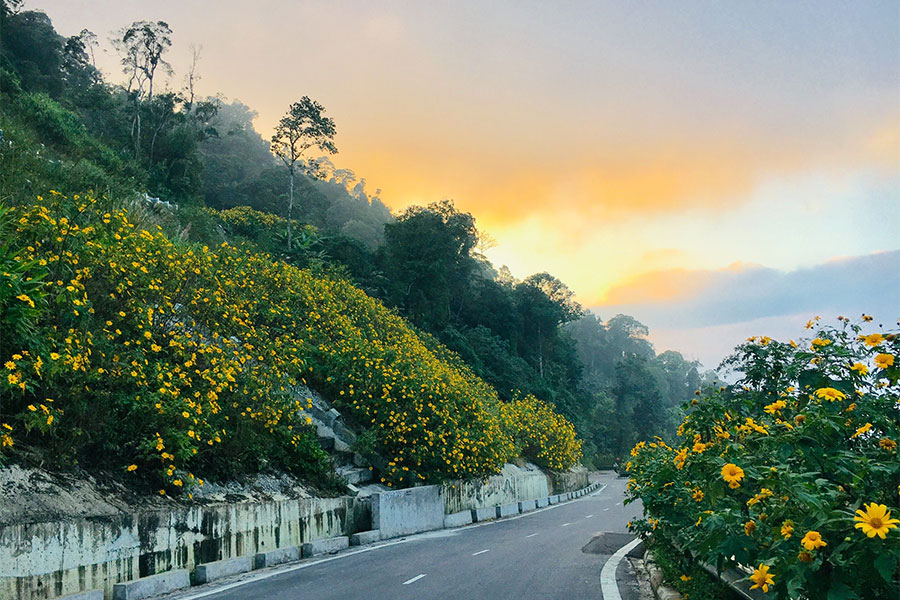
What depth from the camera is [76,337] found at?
10711 mm

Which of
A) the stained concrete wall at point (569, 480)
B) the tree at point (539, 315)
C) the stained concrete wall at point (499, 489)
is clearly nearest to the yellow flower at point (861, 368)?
the stained concrete wall at point (499, 489)

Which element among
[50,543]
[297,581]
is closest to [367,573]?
[297,581]

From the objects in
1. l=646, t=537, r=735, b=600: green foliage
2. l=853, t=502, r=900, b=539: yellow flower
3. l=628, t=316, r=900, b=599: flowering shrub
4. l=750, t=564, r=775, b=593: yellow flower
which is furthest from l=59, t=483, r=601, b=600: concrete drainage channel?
l=853, t=502, r=900, b=539: yellow flower

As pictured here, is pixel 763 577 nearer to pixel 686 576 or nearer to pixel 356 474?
pixel 686 576

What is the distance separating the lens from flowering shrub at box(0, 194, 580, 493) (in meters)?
10.3

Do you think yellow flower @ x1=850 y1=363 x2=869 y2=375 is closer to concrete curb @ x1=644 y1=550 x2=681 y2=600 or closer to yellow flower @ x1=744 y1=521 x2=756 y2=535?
yellow flower @ x1=744 y1=521 x2=756 y2=535

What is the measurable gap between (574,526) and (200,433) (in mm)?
12479

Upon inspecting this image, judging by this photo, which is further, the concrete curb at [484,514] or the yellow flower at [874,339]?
the concrete curb at [484,514]

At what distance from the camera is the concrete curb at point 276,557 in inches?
466

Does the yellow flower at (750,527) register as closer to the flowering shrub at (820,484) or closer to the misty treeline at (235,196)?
the flowering shrub at (820,484)

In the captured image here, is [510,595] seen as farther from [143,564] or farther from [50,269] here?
[50,269]

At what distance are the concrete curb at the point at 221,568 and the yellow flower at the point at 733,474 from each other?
831 centimetres

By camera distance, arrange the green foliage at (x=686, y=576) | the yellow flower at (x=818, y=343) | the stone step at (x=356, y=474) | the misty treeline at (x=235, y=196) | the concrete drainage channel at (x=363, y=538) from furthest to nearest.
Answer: the misty treeline at (x=235, y=196) → the stone step at (x=356, y=474) → the concrete drainage channel at (x=363, y=538) → the green foliage at (x=686, y=576) → the yellow flower at (x=818, y=343)

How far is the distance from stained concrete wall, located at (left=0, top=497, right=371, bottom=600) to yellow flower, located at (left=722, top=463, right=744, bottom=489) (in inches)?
301
